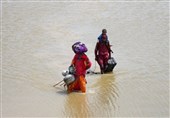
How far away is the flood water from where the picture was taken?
29.5 feet

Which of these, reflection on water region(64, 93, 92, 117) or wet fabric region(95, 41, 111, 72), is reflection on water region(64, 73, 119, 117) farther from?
wet fabric region(95, 41, 111, 72)

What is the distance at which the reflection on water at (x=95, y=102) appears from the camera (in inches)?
340

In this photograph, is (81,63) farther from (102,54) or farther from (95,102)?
(102,54)

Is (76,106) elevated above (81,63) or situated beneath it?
situated beneath

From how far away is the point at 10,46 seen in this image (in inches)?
554

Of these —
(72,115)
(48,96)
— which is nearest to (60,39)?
(48,96)

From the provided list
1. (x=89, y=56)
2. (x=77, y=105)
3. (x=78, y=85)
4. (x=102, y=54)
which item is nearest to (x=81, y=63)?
(x=78, y=85)

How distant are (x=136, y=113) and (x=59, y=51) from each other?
550 cm

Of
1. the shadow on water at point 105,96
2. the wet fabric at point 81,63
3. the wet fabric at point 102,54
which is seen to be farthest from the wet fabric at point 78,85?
the wet fabric at point 102,54

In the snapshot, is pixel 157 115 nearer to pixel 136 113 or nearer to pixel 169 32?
pixel 136 113

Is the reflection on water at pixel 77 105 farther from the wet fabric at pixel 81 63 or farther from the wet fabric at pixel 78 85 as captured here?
the wet fabric at pixel 81 63

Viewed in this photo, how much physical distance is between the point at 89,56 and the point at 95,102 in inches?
157

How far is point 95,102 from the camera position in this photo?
362 inches

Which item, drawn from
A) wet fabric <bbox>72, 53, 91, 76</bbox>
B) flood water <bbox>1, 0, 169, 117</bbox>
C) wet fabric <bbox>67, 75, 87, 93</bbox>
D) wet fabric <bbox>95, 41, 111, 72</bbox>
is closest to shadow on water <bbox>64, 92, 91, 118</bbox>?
flood water <bbox>1, 0, 169, 117</bbox>
